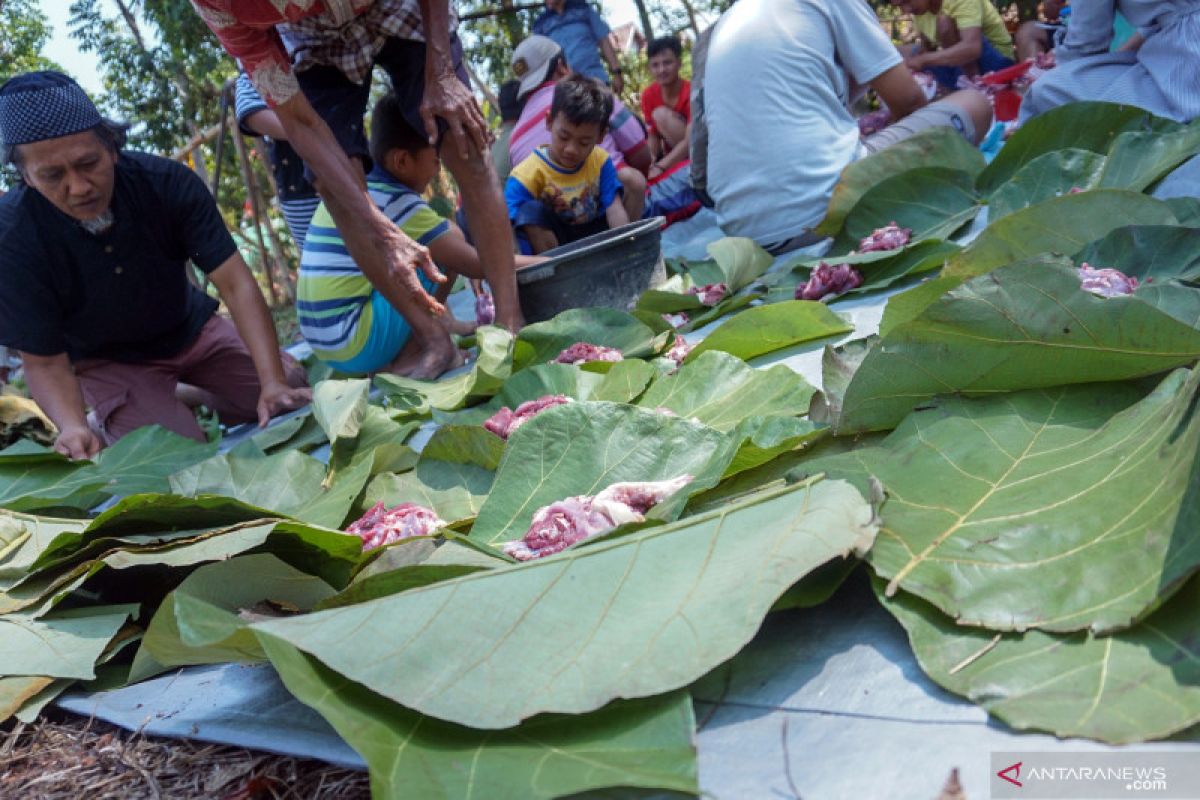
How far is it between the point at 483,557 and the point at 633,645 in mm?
219

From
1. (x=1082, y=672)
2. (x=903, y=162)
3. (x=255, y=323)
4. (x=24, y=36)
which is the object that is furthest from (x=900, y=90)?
(x=24, y=36)

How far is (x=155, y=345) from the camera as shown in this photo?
10.5 feet

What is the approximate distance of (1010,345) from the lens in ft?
3.42

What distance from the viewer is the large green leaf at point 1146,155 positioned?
1901mm

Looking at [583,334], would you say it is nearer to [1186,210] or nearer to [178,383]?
[1186,210]

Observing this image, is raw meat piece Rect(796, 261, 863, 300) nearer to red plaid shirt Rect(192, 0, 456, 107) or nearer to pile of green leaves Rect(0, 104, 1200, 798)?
pile of green leaves Rect(0, 104, 1200, 798)

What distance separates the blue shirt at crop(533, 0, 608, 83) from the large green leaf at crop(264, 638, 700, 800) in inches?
213

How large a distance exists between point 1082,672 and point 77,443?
2.49m

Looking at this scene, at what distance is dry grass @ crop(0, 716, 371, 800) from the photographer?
85cm

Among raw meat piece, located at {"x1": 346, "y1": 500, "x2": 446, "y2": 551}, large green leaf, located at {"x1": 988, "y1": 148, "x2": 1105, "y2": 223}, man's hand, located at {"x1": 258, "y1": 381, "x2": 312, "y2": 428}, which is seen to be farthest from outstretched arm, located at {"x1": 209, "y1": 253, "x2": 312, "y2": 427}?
Answer: large green leaf, located at {"x1": 988, "y1": 148, "x2": 1105, "y2": 223}

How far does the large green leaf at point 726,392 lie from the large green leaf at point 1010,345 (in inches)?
8.5

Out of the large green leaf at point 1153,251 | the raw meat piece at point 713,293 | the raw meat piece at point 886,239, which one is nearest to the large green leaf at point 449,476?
the large green leaf at point 1153,251

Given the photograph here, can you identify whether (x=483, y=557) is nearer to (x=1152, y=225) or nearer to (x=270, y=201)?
(x=1152, y=225)

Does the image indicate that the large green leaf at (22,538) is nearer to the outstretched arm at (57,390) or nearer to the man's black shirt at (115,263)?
the outstretched arm at (57,390)
